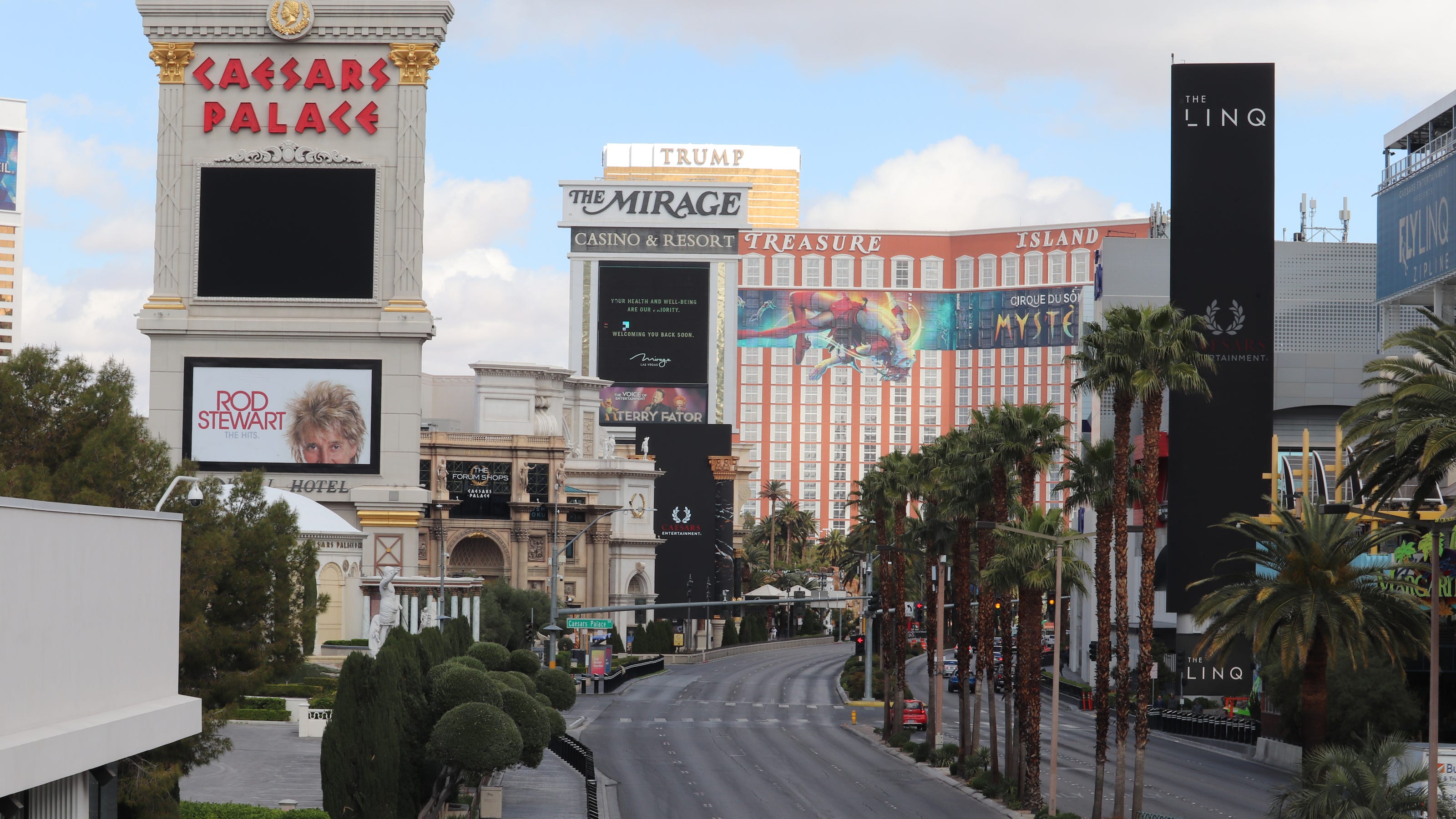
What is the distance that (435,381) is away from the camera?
14738 cm

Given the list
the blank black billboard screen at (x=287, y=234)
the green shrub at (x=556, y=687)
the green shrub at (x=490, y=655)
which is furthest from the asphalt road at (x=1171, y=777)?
the blank black billboard screen at (x=287, y=234)

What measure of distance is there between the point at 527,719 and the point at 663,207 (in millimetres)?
135816

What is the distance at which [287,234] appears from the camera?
77.4 meters

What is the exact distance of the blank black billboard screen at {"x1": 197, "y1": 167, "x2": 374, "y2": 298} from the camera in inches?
3054

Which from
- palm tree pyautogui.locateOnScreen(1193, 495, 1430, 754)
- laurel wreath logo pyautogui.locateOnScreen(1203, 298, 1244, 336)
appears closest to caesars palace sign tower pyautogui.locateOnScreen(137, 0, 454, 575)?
laurel wreath logo pyautogui.locateOnScreen(1203, 298, 1244, 336)

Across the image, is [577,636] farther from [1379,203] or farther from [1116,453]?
[1116,453]

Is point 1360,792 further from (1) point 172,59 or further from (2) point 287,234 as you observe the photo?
(1) point 172,59

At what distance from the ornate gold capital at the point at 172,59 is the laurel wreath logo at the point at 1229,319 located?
49.6m

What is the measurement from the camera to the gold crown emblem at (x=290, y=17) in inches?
3100

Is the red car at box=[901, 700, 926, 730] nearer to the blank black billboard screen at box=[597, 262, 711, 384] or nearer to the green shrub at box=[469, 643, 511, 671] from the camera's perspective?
the green shrub at box=[469, 643, 511, 671]

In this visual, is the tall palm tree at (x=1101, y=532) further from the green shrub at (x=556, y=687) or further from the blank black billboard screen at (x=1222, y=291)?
the blank black billboard screen at (x=1222, y=291)

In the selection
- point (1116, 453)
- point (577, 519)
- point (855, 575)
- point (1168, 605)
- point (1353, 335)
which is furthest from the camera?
point (855, 575)

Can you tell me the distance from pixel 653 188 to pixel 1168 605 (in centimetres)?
10248

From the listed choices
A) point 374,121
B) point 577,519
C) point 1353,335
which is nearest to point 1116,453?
point 374,121
